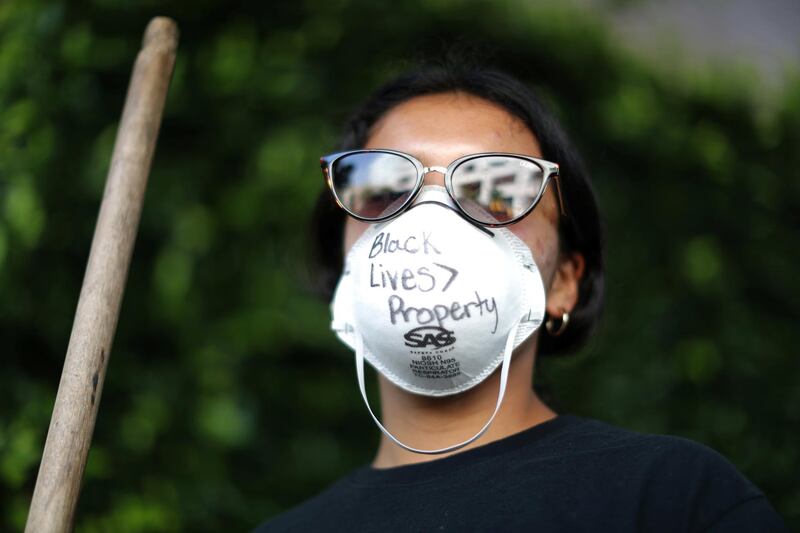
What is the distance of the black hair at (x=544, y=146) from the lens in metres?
2.10

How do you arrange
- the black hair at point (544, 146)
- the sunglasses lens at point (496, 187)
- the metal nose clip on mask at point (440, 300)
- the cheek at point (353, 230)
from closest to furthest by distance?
the metal nose clip on mask at point (440, 300)
the sunglasses lens at point (496, 187)
the cheek at point (353, 230)
the black hair at point (544, 146)

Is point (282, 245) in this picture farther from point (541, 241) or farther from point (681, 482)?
point (681, 482)

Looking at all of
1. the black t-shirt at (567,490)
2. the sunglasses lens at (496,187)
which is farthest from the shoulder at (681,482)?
the sunglasses lens at (496,187)

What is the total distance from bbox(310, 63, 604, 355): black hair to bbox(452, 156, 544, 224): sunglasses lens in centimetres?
21

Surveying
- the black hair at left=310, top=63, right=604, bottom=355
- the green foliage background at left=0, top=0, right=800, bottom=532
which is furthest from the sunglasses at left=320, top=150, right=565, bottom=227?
the green foliage background at left=0, top=0, right=800, bottom=532

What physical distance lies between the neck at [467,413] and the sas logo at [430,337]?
0.59 ft

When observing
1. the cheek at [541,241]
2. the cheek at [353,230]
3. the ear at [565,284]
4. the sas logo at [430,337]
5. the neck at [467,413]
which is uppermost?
the cheek at [353,230]

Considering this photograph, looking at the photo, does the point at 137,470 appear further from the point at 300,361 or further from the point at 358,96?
the point at 358,96

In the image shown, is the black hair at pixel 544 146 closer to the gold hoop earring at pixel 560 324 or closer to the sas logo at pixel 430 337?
the gold hoop earring at pixel 560 324

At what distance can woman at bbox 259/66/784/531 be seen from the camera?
154 centimetres

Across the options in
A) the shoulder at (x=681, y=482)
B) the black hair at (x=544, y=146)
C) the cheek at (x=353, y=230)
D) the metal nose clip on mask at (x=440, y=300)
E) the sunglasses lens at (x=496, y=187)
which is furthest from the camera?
the black hair at (x=544, y=146)

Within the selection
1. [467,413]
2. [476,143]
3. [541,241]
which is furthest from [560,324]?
[476,143]

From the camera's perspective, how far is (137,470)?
8.22 feet

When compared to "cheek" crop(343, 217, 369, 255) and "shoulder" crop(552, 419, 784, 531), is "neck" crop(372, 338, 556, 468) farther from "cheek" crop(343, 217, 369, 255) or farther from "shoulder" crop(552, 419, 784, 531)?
"cheek" crop(343, 217, 369, 255)
